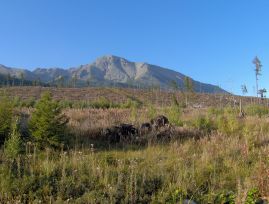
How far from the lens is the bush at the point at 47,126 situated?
7891 millimetres

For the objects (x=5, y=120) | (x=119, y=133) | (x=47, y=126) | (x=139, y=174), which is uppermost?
(x=5, y=120)

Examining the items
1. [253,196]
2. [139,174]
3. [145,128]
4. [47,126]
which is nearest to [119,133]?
[145,128]

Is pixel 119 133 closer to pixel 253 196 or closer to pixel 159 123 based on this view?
pixel 159 123

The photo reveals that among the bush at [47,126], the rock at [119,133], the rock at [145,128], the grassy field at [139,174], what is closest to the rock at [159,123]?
the rock at [145,128]

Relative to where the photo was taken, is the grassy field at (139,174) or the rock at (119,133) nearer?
the grassy field at (139,174)

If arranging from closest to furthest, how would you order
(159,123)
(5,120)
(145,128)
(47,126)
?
(47,126) → (5,120) → (145,128) → (159,123)

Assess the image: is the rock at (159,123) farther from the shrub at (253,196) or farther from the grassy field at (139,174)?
the shrub at (253,196)

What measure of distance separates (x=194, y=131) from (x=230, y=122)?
152 cm

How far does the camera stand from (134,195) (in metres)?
5.23

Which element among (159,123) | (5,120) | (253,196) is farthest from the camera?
(159,123)

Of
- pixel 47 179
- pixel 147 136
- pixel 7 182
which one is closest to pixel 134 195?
pixel 47 179

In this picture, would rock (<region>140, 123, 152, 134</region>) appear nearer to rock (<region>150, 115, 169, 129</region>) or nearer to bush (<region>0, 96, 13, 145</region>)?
rock (<region>150, 115, 169, 129</region>)

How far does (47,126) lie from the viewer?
793 centimetres

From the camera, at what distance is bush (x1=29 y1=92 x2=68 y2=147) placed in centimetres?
789
